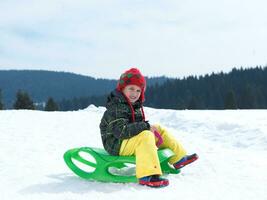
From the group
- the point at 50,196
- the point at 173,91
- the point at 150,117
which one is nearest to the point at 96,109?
the point at 150,117

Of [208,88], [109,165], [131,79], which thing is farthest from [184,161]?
[208,88]

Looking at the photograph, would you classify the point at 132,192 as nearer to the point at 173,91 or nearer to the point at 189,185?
the point at 189,185

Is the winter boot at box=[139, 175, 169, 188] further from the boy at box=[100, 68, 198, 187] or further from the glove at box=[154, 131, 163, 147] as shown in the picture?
the glove at box=[154, 131, 163, 147]

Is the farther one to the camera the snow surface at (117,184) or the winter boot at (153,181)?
the winter boot at (153,181)

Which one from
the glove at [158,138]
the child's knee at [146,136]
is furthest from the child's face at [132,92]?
the glove at [158,138]

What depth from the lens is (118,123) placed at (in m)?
5.04

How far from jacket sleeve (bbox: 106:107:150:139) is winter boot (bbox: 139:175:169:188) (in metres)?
0.55

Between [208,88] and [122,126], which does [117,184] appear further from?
[208,88]

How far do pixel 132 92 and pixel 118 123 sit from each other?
46 cm

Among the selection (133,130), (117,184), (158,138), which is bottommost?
(117,184)

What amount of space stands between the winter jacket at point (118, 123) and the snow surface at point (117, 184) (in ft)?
1.78

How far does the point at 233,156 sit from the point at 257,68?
112783 millimetres

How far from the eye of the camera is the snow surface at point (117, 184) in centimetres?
452

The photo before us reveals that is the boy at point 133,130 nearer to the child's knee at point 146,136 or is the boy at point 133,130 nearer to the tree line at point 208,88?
the child's knee at point 146,136
